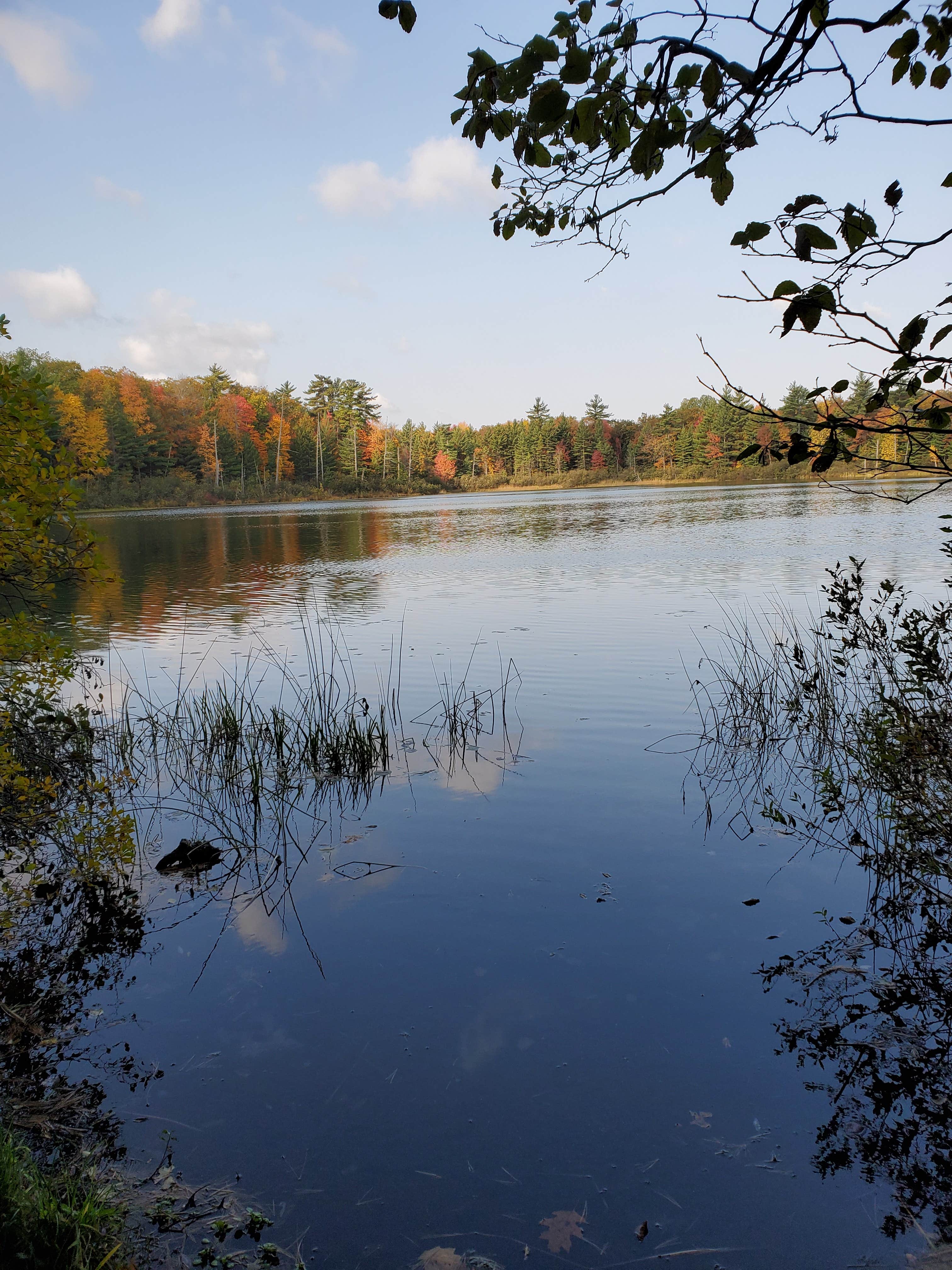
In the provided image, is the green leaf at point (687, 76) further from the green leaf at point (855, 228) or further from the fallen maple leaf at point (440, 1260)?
the fallen maple leaf at point (440, 1260)

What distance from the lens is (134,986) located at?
448 cm

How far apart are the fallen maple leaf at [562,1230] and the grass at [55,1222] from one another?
1.42m

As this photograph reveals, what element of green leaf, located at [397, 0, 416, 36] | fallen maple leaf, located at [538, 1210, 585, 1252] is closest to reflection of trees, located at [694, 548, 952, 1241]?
fallen maple leaf, located at [538, 1210, 585, 1252]

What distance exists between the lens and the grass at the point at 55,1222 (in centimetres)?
241

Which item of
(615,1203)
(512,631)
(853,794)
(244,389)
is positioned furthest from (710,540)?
(244,389)

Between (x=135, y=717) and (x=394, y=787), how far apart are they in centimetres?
383

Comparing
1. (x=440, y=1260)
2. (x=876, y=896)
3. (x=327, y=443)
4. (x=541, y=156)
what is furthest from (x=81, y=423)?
(x=440, y=1260)

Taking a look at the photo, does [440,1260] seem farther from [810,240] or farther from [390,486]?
[390,486]

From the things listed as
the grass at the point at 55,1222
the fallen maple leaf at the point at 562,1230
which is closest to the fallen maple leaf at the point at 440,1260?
the fallen maple leaf at the point at 562,1230

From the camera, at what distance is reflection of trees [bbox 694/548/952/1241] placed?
320 centimetres

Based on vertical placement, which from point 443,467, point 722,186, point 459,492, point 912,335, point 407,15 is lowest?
point 912,335

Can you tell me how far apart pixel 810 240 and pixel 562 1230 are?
3.39 metres

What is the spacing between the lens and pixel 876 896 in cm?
513

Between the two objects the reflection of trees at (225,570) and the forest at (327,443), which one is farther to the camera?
the forest at (327,443)
